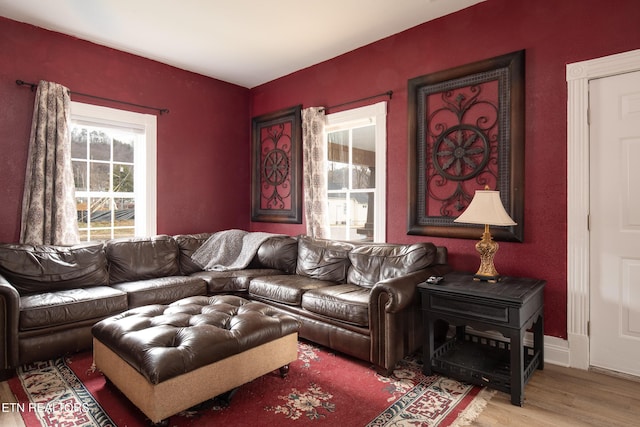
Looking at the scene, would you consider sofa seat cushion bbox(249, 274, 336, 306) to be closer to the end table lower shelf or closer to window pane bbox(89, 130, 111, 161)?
the end table lower shelf

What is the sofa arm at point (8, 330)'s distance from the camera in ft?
8.01

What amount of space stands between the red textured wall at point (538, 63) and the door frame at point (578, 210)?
44mm

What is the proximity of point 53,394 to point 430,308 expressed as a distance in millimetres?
2538

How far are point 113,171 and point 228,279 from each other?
1898 millimetres

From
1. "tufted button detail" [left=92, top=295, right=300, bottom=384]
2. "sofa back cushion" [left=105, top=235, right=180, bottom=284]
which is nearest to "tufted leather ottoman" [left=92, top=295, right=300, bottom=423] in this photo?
"tufted button detail" [left=92, top=295, right=300, bottom=384]

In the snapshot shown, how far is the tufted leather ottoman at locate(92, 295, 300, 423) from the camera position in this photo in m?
1.83

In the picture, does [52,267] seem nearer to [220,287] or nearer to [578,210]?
[220,287]

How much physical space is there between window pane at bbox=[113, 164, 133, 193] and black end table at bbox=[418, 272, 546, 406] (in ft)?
11.7

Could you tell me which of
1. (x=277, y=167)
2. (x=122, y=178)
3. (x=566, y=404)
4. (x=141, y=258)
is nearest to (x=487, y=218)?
(x=566, y=404)

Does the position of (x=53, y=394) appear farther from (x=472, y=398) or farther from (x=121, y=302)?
(x=472, y=398)

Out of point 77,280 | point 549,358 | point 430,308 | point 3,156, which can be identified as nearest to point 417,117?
point 430,308

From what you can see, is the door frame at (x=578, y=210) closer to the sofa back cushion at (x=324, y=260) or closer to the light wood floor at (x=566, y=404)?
the light wood floor at (x=566, y=404)

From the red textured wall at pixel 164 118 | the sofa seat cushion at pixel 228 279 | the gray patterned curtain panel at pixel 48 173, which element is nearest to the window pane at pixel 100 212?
the gray patterned curtain panel at pixel 48 173

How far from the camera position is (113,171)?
166 inches
